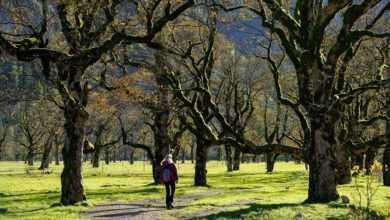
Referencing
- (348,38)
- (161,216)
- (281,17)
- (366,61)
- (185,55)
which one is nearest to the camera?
(161,216)

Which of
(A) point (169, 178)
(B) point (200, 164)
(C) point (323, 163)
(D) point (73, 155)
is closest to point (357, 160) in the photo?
(B) point (200, 164)

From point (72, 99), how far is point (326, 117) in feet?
39.7

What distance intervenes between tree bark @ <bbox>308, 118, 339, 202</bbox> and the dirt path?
6.42 meters

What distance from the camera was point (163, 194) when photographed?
1332 inches

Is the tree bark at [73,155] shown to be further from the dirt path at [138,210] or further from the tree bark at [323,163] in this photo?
the tree bark at [323,163]

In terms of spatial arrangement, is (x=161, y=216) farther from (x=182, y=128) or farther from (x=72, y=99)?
(x=182, y=128)

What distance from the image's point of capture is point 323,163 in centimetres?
2480

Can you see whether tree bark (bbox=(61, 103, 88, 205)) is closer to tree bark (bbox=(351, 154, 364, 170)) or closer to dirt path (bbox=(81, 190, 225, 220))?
dirt path (bbox=(81, 190, 225, 220))

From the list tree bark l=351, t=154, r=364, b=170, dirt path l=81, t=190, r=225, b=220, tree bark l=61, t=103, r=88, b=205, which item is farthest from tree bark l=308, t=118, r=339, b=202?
tree bark l=351, t=154, r=364, b=170

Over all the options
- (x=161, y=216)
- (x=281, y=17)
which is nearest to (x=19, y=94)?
(x=161, y=216)

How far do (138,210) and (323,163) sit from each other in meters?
8.83

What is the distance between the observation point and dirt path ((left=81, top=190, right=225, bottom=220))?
22.1 meters

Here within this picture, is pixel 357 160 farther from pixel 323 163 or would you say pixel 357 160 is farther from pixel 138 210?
pixel 138 210

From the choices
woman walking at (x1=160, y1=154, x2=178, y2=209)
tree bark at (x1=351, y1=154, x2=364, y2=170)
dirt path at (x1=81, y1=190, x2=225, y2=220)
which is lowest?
dirt path at (x1=81, y1=190, x2=225, y2=220)
